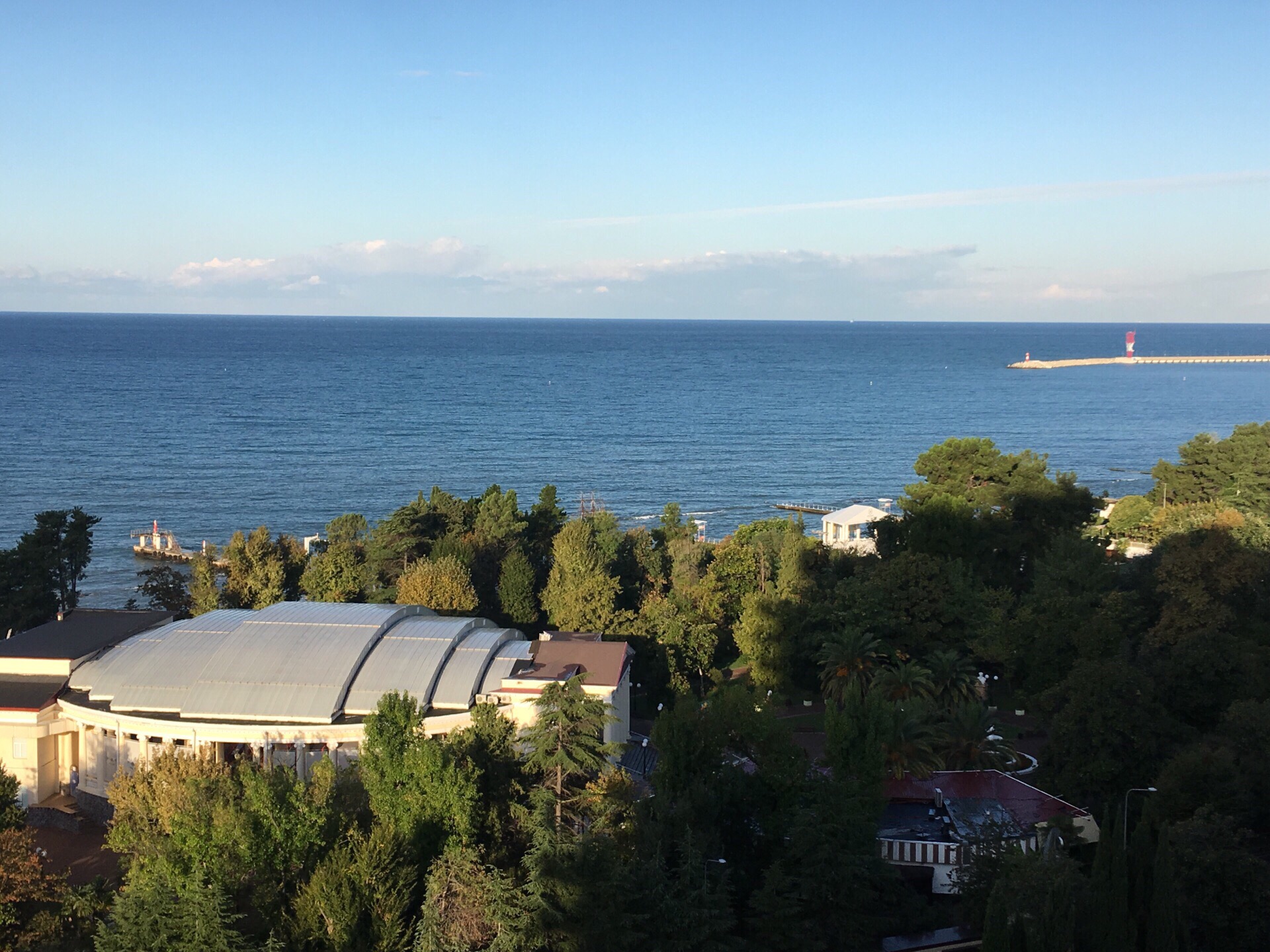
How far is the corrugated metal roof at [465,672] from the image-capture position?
31281 mm

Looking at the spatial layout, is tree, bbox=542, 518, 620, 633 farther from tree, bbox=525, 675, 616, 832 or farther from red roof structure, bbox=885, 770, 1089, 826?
red roof structure, bbox=885, 770, 1089, 826

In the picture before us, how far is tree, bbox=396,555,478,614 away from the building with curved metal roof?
230 inches

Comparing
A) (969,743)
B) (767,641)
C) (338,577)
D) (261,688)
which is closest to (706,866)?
(969,743)

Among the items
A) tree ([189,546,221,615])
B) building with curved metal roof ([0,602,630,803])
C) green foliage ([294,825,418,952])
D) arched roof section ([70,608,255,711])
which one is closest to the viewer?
green foliage ([294,825,418,952])

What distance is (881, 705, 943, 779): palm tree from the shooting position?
29.7m

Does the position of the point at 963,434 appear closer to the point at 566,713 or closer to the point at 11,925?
the point at 566,713

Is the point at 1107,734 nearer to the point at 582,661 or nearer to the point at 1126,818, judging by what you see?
the point at 1126,818

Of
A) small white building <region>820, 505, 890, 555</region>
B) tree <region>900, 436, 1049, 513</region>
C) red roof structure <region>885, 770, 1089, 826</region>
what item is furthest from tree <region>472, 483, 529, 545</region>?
red roof structure <region>885, 770, 1089, 826</region>

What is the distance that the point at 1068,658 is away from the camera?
1448 inches

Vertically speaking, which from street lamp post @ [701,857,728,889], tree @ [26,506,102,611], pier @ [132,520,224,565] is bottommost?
pier @ [132,520,224,565]

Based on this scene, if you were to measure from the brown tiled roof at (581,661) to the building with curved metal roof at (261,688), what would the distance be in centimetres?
4

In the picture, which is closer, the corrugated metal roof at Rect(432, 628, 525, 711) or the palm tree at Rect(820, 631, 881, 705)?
the corrugated metal roof at Rect(432, 628, 525, 711)

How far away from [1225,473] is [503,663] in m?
45.5

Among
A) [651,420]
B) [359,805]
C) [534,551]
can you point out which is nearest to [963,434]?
[651,420]
